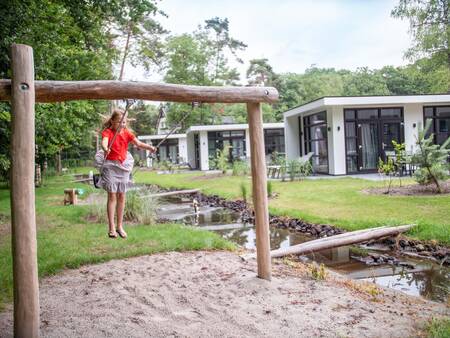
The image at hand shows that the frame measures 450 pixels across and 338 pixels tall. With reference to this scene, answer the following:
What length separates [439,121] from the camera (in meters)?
19.9

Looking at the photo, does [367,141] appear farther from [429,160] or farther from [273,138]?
[273,138]

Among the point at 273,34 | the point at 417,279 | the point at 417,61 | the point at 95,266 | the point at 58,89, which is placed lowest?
the point at 417,279

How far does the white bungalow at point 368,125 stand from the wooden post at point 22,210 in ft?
50.9

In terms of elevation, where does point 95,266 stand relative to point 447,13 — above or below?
below

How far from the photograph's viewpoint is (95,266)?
19.9ft

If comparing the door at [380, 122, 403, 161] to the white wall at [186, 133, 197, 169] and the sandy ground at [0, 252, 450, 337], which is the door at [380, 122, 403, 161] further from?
the white wall at [186, 133, 197, 169]

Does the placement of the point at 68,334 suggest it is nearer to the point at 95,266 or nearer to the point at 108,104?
the point at 95,266

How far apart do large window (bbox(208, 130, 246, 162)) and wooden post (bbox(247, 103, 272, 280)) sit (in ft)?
86.6

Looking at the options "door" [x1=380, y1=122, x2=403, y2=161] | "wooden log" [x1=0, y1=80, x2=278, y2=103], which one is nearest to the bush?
"door" [x1=380, y1=122, x2=403, y2=161]

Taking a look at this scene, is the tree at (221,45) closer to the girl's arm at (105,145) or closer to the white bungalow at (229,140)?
the white bungalow at (229,140)

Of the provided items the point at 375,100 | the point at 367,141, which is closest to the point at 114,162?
the point at 375,100

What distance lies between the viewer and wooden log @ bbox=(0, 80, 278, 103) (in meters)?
4.08

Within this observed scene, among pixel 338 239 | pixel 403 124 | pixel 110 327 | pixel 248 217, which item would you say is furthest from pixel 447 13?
pixel 110 327

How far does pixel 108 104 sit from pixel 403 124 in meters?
13.3
